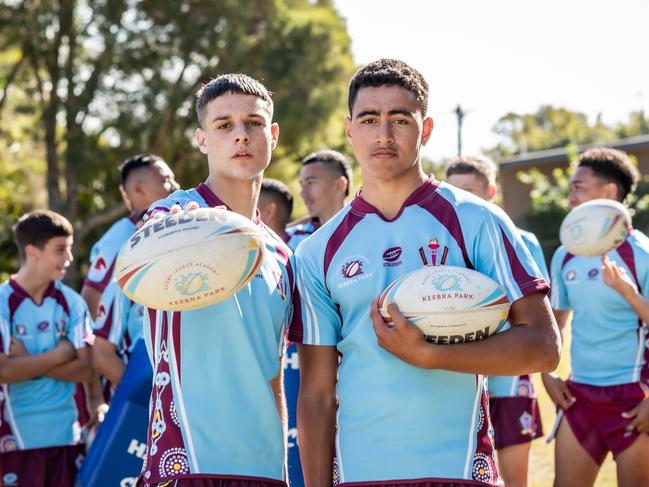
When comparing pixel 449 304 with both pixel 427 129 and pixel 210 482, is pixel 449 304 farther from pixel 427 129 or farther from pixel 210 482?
pixel 210 482

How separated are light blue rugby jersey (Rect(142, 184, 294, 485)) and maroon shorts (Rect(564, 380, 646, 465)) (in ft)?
11.8

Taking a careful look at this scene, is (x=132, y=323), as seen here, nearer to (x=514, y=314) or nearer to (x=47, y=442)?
(x=47, y=442)

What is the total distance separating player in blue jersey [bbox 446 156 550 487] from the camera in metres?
6.39

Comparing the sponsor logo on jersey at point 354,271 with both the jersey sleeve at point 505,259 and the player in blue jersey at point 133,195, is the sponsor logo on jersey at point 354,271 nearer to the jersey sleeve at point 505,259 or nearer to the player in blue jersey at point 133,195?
the jersey sleeve at point 505,259

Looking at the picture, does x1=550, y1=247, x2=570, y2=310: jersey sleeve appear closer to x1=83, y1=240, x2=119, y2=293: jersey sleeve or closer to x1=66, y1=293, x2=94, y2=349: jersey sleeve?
Result: x1=83, y1=240, x2=119, y2=293: jersey sleeve

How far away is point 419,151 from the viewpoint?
356 cm

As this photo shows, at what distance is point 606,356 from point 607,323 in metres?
0.24

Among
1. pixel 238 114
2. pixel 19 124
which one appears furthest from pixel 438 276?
pixel 19 124

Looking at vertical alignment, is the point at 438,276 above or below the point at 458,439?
above

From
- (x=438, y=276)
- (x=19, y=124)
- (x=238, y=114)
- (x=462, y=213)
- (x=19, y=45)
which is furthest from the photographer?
(x=19, y=124)

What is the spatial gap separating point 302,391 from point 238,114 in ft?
3.96

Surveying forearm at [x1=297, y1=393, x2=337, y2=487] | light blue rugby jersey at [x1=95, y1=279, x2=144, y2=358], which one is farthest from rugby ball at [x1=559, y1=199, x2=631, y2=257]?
light blue rugby jersey at [x1=95, y1=279, x2=144, y2=358]

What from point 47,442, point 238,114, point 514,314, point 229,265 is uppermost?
point 238,114

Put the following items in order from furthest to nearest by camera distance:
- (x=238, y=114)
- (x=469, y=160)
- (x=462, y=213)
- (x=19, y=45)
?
(x=19, y=45) → (x=469, y=160) → (x=238, y=114) → (x=462, y=213)
